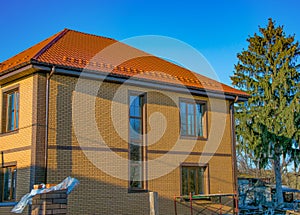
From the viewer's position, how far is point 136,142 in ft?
52.5

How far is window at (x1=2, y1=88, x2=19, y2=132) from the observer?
1495cm

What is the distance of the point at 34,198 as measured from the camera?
721 centimetres

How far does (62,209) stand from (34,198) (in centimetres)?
49

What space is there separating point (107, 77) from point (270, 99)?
1331 cm

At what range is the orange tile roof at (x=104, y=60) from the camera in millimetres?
14781

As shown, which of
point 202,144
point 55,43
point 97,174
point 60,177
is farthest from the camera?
point 202,144

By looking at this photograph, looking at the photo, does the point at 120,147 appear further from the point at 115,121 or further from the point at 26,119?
the point at 26,119

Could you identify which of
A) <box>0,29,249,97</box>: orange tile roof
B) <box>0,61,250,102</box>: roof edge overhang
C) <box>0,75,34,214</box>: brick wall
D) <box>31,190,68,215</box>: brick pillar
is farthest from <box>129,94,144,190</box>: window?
<box>31,190,68,215</box>: brick pillar

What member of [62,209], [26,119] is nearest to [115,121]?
[26,119]

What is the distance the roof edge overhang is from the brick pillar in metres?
7.02

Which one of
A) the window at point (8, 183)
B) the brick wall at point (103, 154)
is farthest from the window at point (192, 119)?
the window at point (8, 183)

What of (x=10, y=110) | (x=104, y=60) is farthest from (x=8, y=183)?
(x=104, y=60)

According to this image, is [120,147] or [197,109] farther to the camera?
[197,109]

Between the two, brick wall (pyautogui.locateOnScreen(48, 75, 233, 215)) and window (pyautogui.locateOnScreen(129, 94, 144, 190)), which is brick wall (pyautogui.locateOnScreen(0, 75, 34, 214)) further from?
window (pyautogui.locateOnScreen(129, 94, 144, 190))
